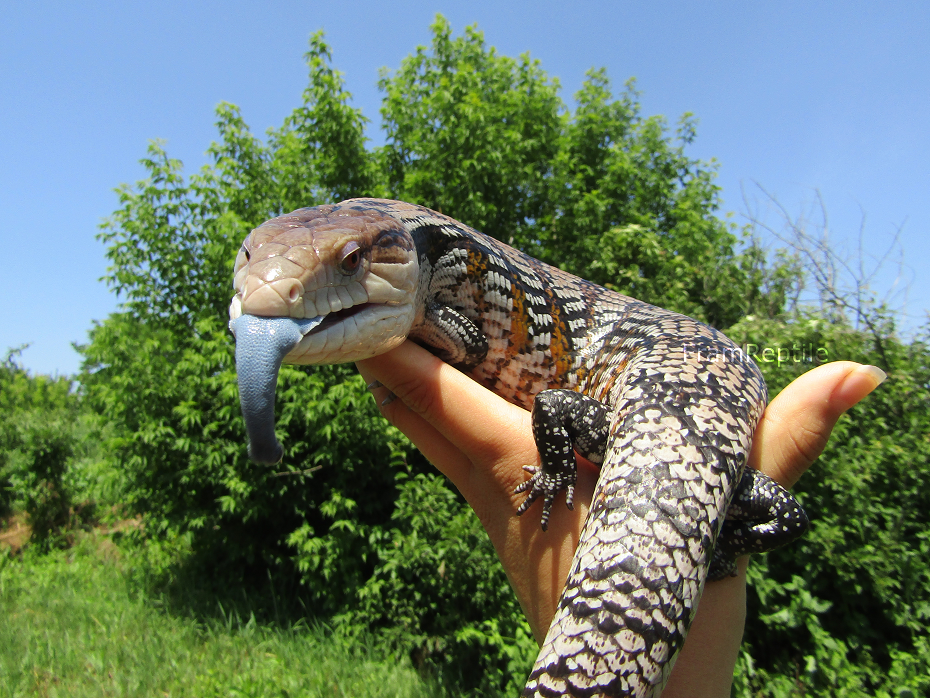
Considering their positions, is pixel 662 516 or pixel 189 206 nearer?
pixel 662 516

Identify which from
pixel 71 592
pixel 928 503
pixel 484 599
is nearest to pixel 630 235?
pixel 928 503

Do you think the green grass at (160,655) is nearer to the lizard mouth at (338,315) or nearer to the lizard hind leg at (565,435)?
the lizard hind leg at (565,435)

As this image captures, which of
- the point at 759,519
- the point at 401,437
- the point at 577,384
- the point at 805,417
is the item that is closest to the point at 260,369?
the point at 577,384

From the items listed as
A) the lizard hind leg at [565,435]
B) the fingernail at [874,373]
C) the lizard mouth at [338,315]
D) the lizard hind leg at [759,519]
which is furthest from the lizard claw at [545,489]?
the fingernail at [874,373]

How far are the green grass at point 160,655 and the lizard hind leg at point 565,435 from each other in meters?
3.97

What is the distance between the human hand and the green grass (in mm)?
3679

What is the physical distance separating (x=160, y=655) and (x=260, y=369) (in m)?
5.57

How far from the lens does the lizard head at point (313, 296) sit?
47.3 inches

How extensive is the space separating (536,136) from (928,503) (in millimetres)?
6285

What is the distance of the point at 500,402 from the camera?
1906 millimetres

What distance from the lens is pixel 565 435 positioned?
65.8 inches

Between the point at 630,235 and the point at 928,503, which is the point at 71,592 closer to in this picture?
the point at 630,235

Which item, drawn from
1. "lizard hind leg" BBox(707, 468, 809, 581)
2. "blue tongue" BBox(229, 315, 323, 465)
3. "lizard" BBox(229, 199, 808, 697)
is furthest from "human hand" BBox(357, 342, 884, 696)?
"blue tongue" BBox(229, 315, 323, 465)

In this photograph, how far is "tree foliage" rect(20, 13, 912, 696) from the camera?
424 centimetres
